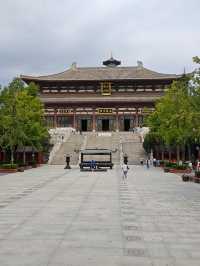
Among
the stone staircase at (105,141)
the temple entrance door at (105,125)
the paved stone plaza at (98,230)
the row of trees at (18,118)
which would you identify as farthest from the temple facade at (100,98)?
the paved stone plaza at (98,230)

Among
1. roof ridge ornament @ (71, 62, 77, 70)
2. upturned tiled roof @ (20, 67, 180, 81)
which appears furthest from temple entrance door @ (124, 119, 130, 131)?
roof ridge ornament @ (71, 62, 77, 70)

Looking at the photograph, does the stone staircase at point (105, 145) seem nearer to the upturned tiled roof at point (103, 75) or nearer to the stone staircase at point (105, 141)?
the stone staircase at point (105, 141)

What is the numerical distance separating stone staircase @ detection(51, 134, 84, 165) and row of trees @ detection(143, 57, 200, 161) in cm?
790

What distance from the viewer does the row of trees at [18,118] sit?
37.1 meters

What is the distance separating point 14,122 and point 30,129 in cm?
268

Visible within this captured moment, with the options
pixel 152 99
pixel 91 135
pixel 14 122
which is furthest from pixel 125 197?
pixel 152 99

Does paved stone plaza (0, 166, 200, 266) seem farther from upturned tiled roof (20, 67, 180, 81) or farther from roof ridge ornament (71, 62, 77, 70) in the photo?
roof ridge ornament (71, 62, 77, 70)

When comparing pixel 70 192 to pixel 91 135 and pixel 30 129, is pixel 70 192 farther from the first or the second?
pixel 91 135

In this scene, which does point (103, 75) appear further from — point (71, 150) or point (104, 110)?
point (71, 150)

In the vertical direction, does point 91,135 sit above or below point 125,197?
above

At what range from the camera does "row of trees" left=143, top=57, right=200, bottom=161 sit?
66.6 feet

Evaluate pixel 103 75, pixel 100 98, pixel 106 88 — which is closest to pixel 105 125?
pixel 100 98

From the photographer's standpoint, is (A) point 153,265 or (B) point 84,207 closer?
(A) point 153,265

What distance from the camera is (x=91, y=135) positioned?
5888cm
